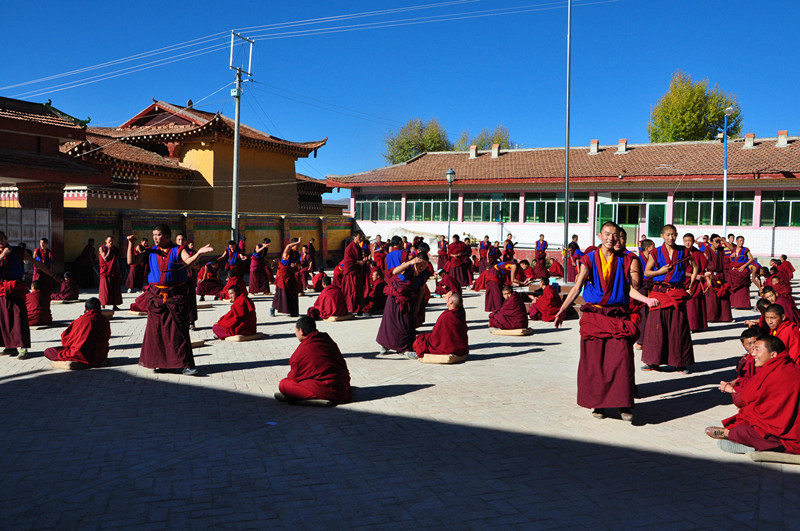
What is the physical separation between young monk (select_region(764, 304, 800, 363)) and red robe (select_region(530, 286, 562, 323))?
20.5ft

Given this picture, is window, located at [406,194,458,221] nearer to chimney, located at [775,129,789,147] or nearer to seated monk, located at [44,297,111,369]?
chimney, located at [775,129,789,147]

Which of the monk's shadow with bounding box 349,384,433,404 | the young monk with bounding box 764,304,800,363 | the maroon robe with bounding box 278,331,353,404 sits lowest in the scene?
the monk's shadow with bounding box 349,384,433,404

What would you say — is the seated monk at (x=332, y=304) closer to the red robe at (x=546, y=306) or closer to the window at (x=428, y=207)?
the red robe at (x=546, y=306)

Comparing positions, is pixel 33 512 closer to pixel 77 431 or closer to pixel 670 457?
pixel 77 431

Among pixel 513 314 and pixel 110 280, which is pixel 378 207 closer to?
pixel 110 280

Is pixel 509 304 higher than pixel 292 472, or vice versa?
pixel 509 304

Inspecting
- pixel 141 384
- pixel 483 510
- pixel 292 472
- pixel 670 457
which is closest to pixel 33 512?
pixel 292 472

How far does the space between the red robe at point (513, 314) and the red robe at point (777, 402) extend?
568 centimetres

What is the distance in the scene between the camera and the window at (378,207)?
3303 cm

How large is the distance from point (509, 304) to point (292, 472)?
22.0ft

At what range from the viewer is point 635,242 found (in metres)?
28.0

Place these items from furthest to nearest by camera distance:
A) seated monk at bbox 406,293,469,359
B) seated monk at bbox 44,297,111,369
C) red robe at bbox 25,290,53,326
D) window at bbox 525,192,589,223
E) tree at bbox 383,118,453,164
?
tree at bbox 383,118,453,164, window at bbox 525,192,589,223, red robe at bbox 25,290,53,326, seated monk at bbox 406,293,469,359, seated monk at bbox 44,297,111,369

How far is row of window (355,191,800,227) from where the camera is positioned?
24688 millimetres

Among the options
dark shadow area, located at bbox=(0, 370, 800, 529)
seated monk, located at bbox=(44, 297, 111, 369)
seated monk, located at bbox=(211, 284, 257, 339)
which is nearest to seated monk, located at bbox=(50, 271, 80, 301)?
seated monk, located at bbox=(211, 284, 257, 339)
